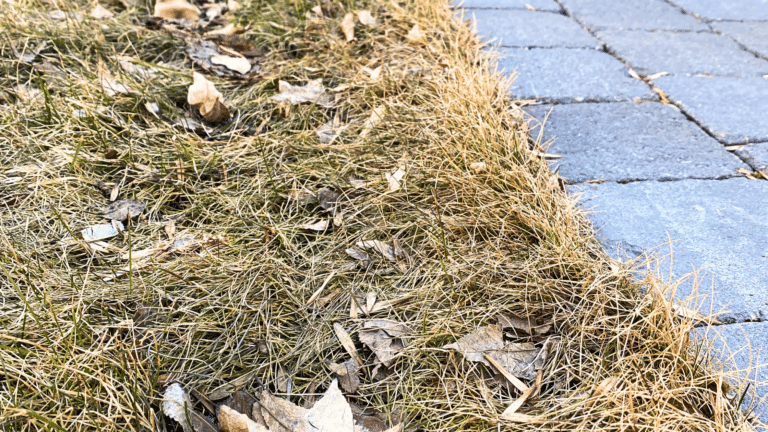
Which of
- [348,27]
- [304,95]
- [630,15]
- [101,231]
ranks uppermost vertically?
[630,15]

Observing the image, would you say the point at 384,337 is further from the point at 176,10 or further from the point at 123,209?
the point at 176,10

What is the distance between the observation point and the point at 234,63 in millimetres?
2145

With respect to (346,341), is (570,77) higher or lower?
higher

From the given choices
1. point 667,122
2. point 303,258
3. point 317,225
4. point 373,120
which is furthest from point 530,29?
point 303,258

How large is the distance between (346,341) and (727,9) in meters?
3.00

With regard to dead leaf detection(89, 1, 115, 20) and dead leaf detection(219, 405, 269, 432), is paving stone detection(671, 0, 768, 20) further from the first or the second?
dead leaf detection(219, 405, 269, 432)

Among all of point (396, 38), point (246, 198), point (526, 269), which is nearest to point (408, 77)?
point (396, 38)

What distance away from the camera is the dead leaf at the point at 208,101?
1845 millimetres

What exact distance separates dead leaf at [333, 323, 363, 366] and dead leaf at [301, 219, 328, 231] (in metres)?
0.33

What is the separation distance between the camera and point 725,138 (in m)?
1.88

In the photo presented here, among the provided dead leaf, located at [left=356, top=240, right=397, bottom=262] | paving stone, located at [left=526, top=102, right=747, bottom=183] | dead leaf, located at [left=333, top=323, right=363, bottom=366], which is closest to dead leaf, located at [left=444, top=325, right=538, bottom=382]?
dead leaf, located at [left=333, top=323, right=363, bottom=366]

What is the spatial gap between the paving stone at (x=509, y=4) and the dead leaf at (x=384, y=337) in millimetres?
2135

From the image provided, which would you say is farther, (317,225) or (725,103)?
(725,103)

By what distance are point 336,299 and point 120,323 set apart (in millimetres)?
460
